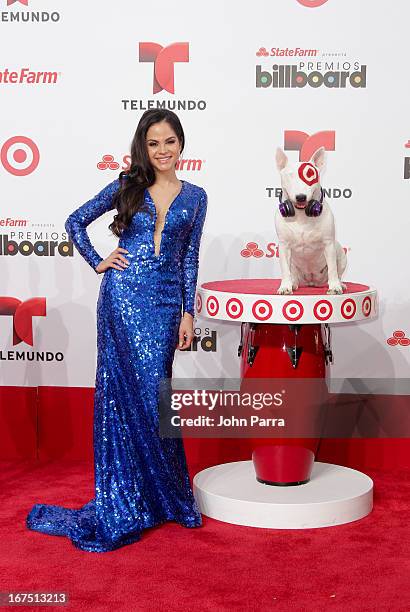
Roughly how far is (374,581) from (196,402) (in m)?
1.41

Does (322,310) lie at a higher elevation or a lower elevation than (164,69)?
lower

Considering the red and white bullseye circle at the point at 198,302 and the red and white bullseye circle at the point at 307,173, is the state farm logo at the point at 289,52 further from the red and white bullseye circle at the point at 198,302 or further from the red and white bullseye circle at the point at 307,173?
the red and white bullseye circle at the point at 198,302

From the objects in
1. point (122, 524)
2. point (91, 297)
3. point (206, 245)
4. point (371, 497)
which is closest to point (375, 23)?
point (206, 245)

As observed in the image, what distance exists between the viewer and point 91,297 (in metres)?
5.35

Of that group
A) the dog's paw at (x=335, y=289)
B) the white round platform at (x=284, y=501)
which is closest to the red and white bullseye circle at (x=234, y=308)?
the dog's paw at (x=335, y=289)

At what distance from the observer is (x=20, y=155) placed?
207 inches

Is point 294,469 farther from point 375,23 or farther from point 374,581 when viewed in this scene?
point 375,23

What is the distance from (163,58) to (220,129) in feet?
1.56

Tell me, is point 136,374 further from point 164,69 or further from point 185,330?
point 164,69

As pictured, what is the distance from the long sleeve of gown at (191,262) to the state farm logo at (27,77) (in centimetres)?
143

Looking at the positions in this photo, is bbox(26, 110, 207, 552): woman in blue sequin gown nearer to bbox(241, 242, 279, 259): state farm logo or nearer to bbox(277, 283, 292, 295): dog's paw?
bbox(277, 283, 292, 295): dog's paw

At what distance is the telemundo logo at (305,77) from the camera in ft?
16.7

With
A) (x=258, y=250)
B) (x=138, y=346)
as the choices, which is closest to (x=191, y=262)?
(x=138, y=346)

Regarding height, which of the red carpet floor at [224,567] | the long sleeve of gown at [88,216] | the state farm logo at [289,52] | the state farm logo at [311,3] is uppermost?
the state farm logo at [311,3]
